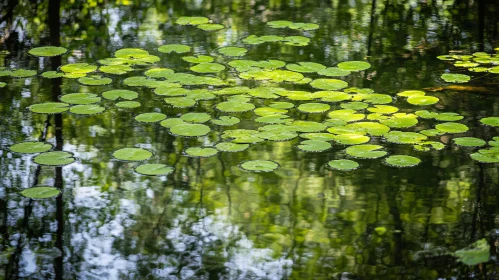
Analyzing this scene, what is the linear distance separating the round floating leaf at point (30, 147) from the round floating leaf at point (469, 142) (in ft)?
5.82

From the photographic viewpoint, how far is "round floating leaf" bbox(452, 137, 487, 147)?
3.36 m

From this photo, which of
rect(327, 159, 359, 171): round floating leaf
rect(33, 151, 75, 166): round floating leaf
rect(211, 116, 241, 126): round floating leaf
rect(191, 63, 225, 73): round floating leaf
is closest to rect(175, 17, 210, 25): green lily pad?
rect(191, 63, 225, 73): round floating leaf

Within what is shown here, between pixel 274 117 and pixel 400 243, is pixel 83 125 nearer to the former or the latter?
→ pixel 274 117

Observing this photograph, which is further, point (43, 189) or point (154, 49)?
point (154, 49)

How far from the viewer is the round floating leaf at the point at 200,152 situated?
325cm

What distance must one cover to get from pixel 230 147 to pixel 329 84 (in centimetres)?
98

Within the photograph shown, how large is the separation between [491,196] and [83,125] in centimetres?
185

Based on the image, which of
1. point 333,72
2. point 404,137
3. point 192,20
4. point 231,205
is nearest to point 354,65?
point 333,72

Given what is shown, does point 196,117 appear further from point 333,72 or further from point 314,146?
point 333,72

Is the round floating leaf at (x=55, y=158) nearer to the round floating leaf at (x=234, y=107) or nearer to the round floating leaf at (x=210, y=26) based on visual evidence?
the round floating leaf at (x=234, y=107)

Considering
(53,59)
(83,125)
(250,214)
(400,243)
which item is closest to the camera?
(400,243)

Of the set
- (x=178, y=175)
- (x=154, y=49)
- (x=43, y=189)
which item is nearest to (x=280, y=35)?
(x=154, y=49)

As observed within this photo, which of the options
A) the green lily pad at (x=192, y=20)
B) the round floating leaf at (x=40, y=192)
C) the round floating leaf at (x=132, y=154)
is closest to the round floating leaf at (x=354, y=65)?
the green lily pad at (x=192, y=20)

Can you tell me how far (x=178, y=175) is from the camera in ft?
10.2
